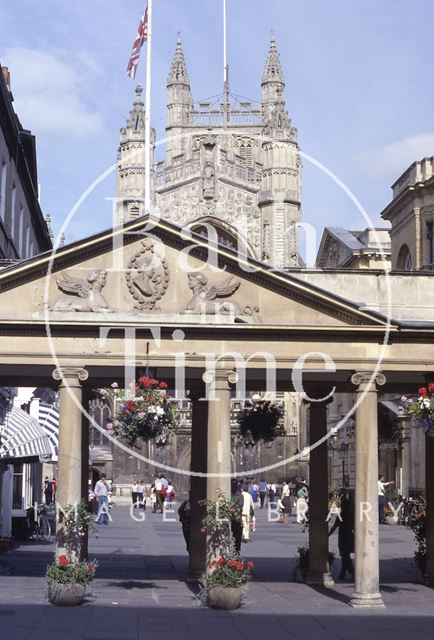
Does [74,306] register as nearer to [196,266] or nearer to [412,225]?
[196,266]

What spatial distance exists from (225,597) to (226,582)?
0.27 m

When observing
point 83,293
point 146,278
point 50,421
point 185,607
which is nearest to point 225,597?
point 185,607

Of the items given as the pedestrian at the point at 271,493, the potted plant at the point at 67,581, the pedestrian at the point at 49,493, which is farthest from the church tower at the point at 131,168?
the potted plant at the point at 67,581

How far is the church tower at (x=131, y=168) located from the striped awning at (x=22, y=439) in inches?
2421

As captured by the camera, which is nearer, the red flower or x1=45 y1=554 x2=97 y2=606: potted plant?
x1=45 y1=554 x2=97 y2=606: potted plant

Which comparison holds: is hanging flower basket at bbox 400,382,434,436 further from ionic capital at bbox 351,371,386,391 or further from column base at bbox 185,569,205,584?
column base at bbox 185,569,205,584

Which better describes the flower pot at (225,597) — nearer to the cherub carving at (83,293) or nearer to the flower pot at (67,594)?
the flower pot at (67,594)

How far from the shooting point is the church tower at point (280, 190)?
95375 mm

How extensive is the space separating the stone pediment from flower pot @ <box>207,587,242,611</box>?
4520mm

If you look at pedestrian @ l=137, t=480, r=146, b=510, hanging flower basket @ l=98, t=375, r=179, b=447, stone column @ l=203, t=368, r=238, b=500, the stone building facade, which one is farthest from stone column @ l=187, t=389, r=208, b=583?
pedestrian @ l=137, t=480, r=146, b=510

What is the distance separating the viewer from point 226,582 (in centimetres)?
1948

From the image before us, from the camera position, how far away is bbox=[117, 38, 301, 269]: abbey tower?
9600 cm

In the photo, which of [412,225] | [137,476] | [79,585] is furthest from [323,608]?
[137,476]

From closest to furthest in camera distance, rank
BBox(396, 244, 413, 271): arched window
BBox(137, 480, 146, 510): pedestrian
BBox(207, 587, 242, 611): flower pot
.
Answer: BBox(207, 587, 242, 611): flower pot, BBox(396, 244, 413, 271): arched window, BBox(137, 480, 146, 510): pedestrian
